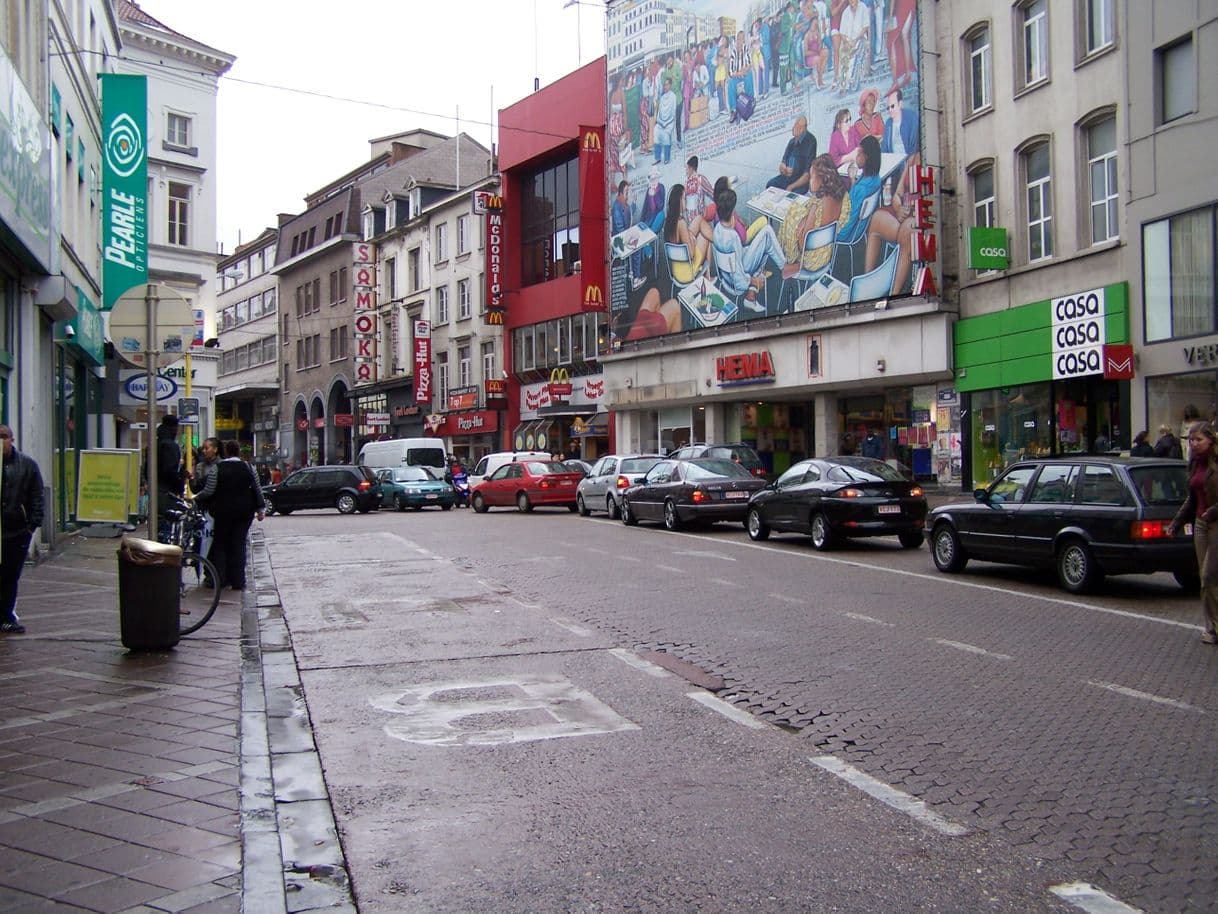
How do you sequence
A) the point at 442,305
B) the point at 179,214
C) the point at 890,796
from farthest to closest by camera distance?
the point at 442,305, the point at 179,214, the point at 890,796

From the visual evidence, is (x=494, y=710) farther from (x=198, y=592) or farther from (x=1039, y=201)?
(x=1039, y=201)

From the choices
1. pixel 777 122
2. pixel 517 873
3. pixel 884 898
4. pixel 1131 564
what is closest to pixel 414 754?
pixel 517 873

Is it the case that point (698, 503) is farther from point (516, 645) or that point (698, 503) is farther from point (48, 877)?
point (48, 877)

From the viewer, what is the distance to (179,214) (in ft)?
149

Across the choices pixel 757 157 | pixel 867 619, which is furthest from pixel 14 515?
pixel 757 157

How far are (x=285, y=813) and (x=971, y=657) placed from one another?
521cm

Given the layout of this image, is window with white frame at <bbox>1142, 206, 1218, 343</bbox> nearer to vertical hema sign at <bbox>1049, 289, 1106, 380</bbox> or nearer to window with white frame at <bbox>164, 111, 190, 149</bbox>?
vertical hema sign at <bbox>1049, 289, 1106, 380</bbox>

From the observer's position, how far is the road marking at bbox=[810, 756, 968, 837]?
15.0 feet

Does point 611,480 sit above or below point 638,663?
above

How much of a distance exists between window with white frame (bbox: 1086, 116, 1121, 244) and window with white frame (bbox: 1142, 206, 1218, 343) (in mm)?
1568

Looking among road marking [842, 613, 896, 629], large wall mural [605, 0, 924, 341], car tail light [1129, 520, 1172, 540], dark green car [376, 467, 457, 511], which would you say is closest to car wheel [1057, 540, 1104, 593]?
car tail light [1129, 520, 1172, 540]

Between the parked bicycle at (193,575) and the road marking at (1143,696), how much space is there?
672 cm

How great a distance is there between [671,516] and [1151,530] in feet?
37.4

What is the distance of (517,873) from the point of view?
414 centimetres
